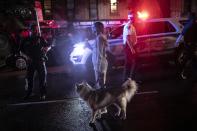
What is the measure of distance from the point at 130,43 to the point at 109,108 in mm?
2749

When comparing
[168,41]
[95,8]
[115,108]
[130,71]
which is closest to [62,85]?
[130,71]

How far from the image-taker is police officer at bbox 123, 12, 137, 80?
32.8 ft

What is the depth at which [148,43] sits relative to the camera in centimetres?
1194

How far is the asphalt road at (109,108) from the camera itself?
694 centimetres

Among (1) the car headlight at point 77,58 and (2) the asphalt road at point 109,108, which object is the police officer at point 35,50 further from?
(1) the car headlight at point 77,58

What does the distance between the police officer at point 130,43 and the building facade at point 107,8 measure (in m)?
17.3

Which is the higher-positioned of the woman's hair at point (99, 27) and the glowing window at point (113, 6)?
the glowing window at point (113, 6)

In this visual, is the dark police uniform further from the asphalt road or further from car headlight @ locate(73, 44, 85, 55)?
car headlight @ locate(73, 44, 85, 55)

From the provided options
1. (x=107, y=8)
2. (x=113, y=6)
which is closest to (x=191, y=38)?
(x=107, y=8)

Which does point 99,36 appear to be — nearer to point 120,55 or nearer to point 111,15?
point 120,55

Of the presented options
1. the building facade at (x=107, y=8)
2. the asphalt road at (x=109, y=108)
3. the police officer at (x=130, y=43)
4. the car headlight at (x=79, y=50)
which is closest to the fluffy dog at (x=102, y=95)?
the asphalt road at (x=109, y=108)

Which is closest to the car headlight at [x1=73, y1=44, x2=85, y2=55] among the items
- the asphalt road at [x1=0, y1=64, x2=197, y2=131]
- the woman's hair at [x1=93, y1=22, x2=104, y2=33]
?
the asphalt road at [x1=0, y1=64, x2=197, y2=131]

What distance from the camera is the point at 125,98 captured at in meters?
7.12

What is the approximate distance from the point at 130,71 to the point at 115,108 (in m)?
2.88
